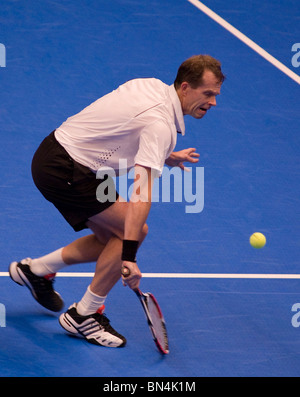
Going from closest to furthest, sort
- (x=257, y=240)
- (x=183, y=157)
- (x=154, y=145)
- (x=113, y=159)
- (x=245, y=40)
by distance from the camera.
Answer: (x=154, y=145), (x=113, y=159), (x=183, y=157), (x=257, y=240), (x=245, y=40)

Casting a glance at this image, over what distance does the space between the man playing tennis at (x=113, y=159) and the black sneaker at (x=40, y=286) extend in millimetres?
210

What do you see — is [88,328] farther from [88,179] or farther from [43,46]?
[43,46]

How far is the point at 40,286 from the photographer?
4.26m

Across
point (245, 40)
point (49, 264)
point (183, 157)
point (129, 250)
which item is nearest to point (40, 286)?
point (49, 264)

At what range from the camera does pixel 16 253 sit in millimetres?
4832

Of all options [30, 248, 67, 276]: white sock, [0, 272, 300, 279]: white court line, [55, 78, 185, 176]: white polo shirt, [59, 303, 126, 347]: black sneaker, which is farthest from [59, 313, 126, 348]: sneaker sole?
[55, 78, 185, 176]: white polo shirt

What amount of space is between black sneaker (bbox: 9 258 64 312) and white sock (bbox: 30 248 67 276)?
0.03 metres

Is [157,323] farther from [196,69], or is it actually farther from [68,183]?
[196,69]

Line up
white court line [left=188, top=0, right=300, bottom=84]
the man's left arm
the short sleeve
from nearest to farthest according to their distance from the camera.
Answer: the short sleeve, the man's left arm, white court line [left=188, top=0, right=300, bottom=84]

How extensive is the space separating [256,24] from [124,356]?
446 centimetres

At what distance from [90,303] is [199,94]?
1.30 metres

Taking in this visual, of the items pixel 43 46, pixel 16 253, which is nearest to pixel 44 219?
pixel 16 253

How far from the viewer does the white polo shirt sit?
365 cm

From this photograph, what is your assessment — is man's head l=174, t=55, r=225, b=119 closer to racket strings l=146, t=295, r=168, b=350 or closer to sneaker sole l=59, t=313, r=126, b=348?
racket strings l=146, t=295, r=168, b=350
